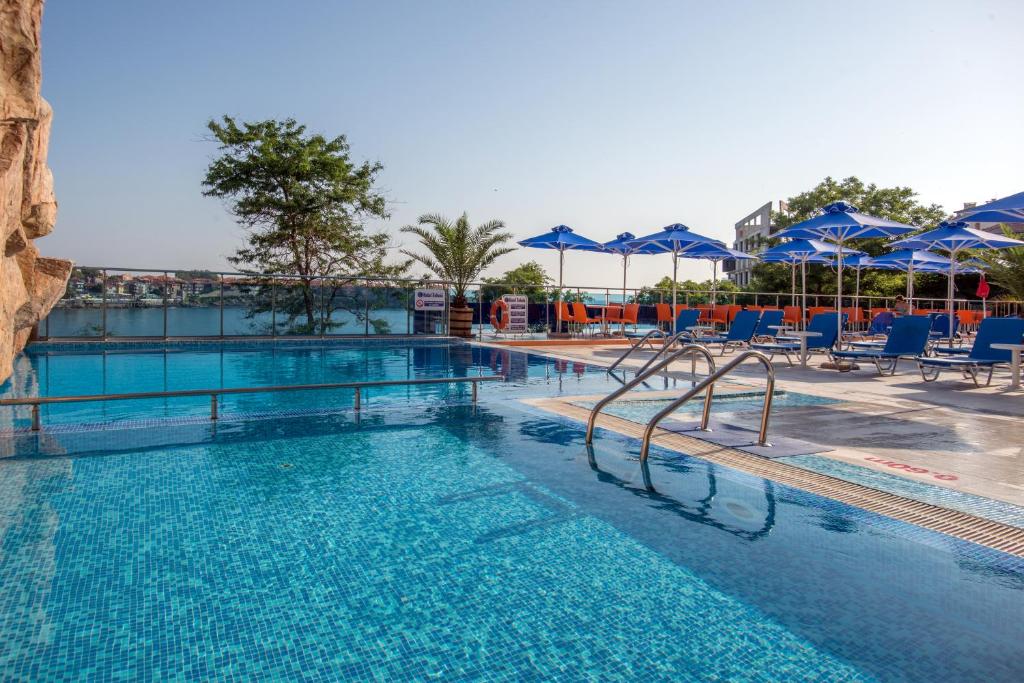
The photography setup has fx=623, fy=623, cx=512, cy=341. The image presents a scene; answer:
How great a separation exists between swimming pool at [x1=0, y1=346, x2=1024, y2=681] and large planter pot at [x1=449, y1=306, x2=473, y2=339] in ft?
38.3

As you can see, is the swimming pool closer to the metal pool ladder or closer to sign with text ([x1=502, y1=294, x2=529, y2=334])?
the metal pool ladder

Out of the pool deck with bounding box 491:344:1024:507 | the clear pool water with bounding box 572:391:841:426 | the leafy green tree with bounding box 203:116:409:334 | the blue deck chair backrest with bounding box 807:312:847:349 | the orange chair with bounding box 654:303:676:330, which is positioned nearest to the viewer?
the pool deck with bounding box 491:344:1024:507

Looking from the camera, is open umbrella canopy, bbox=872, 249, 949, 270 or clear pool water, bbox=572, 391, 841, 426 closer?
clear pool water, bbox=572, 391, 841, 426

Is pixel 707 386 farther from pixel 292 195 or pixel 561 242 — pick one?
pixel 292 195

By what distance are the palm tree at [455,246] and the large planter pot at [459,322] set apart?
1821 mm

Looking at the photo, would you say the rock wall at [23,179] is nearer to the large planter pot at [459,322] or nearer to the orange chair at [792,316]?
the large planter pot at [459,322]

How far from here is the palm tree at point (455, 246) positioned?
1777 cm

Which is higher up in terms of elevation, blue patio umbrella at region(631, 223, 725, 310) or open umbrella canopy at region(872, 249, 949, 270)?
blue patio umbrella at region(631, 223, 725, 310)

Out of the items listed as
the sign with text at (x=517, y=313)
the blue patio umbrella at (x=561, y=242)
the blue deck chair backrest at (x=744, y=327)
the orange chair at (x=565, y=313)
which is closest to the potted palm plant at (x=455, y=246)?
the blue patio umbrella at (x=561, y=242)

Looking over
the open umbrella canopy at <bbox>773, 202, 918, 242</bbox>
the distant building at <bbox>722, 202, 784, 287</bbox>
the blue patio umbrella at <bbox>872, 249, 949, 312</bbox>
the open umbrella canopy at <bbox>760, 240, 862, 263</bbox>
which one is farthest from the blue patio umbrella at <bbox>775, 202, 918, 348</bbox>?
the distant building at <bbox>722, 202, 784, 287</bbox>

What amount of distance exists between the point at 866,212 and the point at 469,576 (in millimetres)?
35566

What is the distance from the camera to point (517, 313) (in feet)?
53.5

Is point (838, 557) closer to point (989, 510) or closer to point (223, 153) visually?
point (989, 510)

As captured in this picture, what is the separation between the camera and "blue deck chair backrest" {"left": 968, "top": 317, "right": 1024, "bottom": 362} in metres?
8.74
